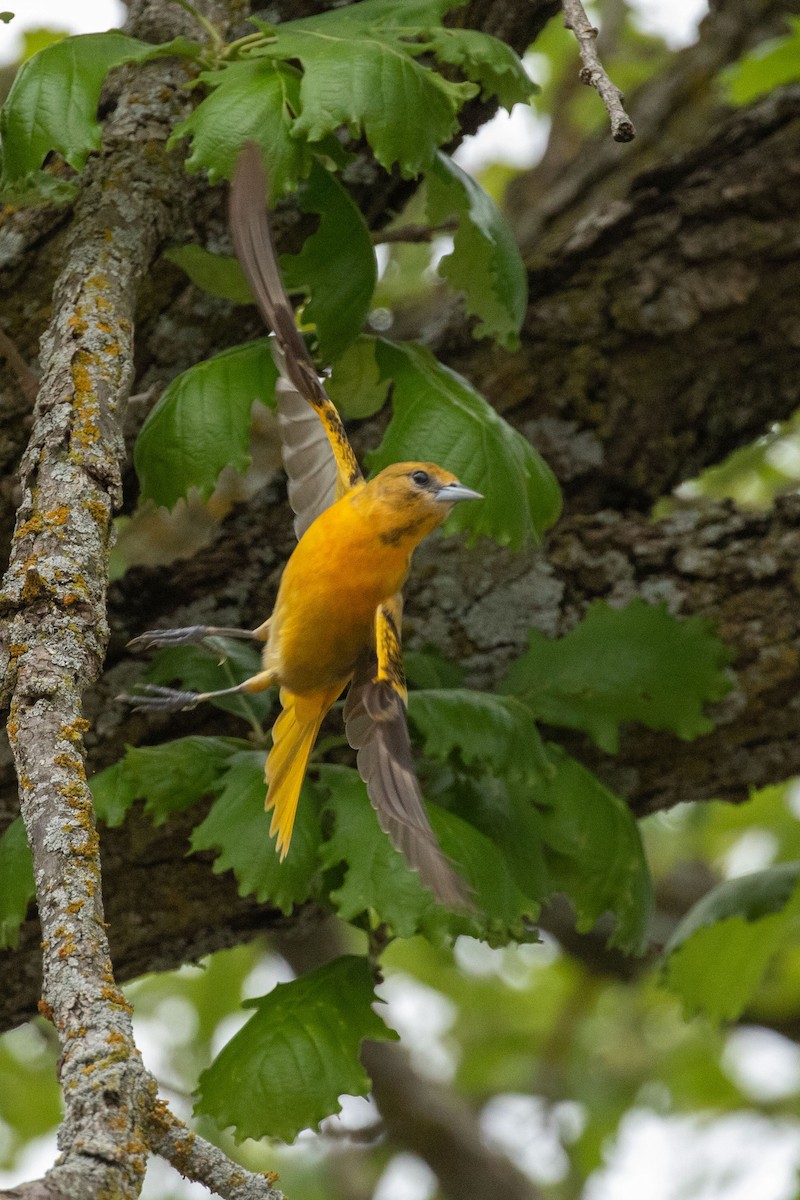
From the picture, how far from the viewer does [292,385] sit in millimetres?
2354

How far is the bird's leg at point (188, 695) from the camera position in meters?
2.37

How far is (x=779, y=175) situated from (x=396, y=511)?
1763 mm

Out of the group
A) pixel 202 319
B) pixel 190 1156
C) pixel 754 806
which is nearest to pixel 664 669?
pixel 202 319

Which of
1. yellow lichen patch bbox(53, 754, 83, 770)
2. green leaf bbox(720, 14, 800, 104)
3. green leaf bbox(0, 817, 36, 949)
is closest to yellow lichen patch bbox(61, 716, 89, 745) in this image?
yellow lichen patch bbox(53, 754, 83, 770)

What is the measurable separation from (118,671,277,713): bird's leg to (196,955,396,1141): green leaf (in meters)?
0.55

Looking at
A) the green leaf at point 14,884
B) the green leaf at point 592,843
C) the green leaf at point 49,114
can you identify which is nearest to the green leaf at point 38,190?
the green leaf at point 49,114

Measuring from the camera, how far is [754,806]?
595 centimetres

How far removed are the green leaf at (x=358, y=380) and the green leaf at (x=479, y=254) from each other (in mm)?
215

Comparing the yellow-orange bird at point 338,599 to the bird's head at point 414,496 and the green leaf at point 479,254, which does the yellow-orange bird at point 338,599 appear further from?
the green leaf at point 479,254

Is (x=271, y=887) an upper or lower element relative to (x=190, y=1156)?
lower

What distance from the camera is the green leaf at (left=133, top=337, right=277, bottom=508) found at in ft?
7.45

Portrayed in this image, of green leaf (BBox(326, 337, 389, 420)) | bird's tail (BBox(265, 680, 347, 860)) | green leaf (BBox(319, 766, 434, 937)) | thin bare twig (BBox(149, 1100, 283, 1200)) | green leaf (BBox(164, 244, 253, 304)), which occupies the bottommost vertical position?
green leaf (BBox(319, 766, 434, 937))

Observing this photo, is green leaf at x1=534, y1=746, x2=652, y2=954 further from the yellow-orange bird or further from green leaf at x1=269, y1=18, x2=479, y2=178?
green leaf at x1=269, y1=18, x2=479, y2=178

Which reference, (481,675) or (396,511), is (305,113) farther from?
(481,675)
